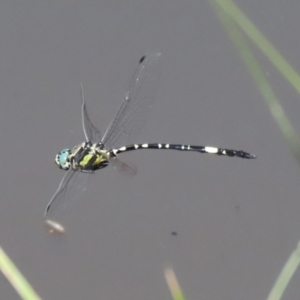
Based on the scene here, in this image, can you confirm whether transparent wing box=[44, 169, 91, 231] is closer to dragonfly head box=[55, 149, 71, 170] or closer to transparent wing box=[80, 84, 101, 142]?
dragonfly head box=[55, 149, 71, 170]

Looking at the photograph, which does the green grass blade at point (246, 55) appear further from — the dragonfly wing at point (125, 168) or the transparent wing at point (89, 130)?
the transparent wing at point (89, 130)

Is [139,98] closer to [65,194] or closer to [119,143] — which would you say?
[119,143]

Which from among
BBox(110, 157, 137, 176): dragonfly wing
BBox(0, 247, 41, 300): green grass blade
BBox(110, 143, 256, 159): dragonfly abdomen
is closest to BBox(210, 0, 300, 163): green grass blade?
BBox(0, 247, 41, 300): green grass blade

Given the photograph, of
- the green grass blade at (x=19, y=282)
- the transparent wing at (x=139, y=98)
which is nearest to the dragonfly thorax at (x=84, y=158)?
the transparent wing at (x=139, y=98)

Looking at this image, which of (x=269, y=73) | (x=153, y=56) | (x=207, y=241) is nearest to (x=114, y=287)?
(x=207, y=241)

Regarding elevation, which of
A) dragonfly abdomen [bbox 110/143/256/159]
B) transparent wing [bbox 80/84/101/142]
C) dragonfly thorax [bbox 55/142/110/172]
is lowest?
dragonfly abdomen [bbox 110/143/256/159]

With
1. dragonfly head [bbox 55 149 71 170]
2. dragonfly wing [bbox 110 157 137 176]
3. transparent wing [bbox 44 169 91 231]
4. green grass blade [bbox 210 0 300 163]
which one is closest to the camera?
green grass blade [bbox 210 0 300 163]

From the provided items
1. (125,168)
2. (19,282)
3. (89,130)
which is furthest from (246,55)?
(89,130)

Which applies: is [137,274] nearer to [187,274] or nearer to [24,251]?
[187,274]
